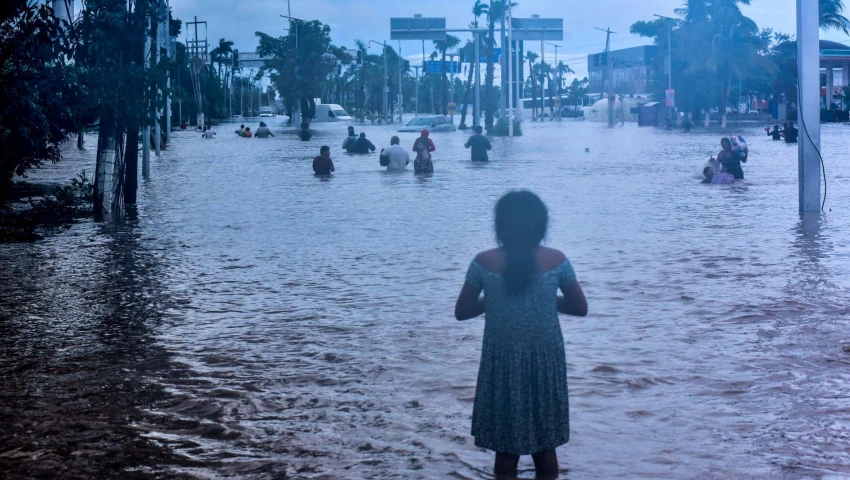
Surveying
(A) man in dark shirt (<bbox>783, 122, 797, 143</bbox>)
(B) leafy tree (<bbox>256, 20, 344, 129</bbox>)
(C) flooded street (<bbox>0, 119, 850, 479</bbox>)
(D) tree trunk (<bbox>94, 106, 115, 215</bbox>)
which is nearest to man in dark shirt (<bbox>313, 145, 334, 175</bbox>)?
(C) flooded street (<bbox>0, 119, 850, 479</bbox>)

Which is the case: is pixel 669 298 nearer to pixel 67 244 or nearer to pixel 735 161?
pixel 67 244

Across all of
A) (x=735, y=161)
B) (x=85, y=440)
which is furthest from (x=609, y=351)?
(x=735, y=161)

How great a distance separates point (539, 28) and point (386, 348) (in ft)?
182

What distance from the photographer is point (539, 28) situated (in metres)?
62.2

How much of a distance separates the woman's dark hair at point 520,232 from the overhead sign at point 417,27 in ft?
194

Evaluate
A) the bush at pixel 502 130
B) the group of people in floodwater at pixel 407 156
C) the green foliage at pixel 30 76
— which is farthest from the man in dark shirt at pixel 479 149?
the bush at pixel 502 130

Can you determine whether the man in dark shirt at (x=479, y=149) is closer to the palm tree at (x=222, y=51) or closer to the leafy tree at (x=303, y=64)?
the leafy tree at (x=303, y=64)

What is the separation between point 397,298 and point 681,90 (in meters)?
89.9

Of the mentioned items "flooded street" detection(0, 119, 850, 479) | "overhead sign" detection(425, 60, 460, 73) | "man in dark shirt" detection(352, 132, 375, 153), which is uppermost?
"overhead sign" detection(425, 60, 460, 73)

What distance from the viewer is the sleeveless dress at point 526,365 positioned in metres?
4.65

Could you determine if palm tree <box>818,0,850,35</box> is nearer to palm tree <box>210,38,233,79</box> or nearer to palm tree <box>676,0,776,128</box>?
palm tree <box>676,0,776,128</box>

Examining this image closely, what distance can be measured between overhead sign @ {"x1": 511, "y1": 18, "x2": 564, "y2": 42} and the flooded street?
44.6 m

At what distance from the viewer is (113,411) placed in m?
6.50

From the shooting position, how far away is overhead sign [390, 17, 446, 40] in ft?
206
